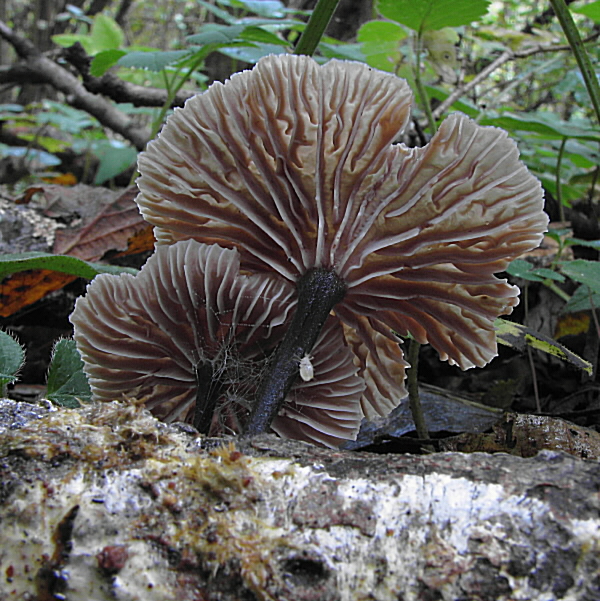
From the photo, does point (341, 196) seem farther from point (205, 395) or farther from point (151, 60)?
point (151, 60)

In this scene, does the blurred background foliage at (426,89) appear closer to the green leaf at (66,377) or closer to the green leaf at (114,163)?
the green leaf at (114,163)

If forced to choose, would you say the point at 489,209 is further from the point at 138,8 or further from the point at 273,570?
the point at 138,8

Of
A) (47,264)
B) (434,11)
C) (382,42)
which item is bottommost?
(47,264)

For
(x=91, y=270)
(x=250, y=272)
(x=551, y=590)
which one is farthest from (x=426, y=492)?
(x=91, y=270)

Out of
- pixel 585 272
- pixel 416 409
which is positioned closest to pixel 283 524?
pixel 416 409

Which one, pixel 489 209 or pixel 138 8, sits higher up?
pixel 489 209

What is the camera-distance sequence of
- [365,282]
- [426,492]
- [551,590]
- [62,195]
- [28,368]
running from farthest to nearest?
[62,195], [28,368], [365,282], [426,492], [551,590]
